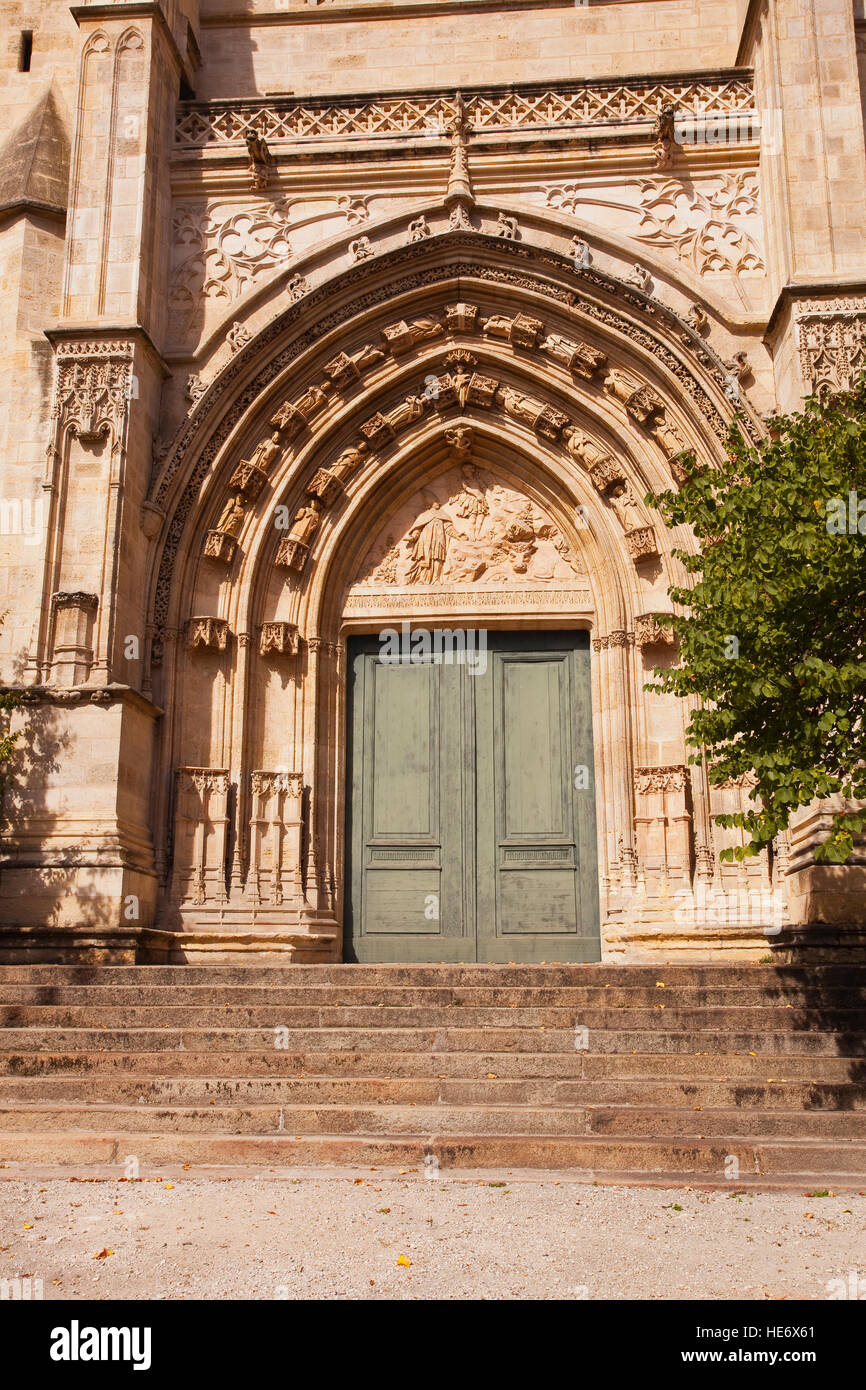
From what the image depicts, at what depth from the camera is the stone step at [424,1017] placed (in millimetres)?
7359

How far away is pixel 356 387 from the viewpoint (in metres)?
12.1

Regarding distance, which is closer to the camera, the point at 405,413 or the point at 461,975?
the point at 461,975

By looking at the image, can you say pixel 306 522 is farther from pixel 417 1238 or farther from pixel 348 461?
pixel 417 1238

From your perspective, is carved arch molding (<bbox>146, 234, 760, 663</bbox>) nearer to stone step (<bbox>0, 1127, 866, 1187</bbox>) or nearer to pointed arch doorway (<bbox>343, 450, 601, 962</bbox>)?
pointed arch doorway (<bbox>343, 450, 601, 962</bbox>)

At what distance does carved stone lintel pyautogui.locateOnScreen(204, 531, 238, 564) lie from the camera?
1138cm

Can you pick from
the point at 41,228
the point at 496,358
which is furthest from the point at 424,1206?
the point at 41,228

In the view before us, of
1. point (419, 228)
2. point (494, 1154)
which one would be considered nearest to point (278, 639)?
point (419, 228)

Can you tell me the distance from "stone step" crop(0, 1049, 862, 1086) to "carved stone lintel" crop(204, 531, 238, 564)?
5556mm

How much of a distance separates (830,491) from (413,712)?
574cm

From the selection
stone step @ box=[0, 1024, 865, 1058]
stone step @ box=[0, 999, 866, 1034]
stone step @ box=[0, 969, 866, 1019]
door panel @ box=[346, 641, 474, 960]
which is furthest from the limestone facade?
stone step @ box=[0, 1024, 865, 1058]

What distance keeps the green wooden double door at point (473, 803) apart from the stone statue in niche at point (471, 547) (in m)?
0.61

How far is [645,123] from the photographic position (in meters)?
11.8

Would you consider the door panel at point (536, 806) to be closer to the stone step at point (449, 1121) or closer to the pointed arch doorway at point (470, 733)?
the pointed arch doorway at point (470, 733)

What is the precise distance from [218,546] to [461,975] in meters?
5.03
